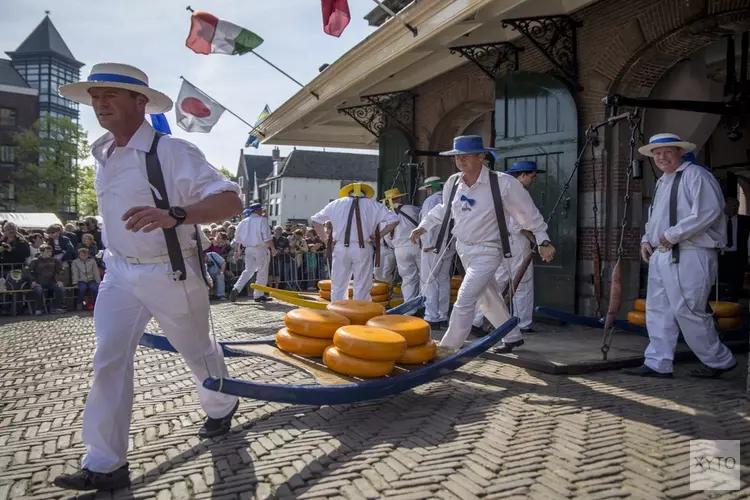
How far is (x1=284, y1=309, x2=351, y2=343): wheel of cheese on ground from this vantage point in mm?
4672

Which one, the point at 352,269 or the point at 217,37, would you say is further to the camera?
the point at 217,37

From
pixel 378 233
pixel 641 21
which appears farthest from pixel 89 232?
pixel 641 21

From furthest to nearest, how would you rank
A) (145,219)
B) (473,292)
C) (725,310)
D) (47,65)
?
1. (47,65)
2. (725,310)
3. (473,292)
4. (145,219)

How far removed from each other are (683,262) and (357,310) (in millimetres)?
3042

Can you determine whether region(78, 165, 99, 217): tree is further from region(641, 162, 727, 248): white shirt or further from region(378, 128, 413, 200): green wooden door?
region(641, 162, 727, 248): white shirt

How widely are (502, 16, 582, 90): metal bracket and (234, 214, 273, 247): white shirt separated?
689 cm

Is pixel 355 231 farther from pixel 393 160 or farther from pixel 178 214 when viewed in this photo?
pixel 393 160

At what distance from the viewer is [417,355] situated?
4637mm

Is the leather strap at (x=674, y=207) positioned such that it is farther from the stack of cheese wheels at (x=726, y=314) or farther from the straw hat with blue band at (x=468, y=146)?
the straw hat with blue band at (x=468, y=146)

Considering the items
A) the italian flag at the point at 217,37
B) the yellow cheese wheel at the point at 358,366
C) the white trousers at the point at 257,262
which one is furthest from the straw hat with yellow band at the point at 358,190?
the italian flag at the point at 217,37

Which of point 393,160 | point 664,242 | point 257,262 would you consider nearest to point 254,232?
point 257,262

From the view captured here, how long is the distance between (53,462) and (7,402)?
1785 millimetres

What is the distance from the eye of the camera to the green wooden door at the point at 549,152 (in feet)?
29.2

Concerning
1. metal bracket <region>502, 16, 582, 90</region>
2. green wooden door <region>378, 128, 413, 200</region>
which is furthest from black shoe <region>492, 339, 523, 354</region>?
green wooden door <region>378, 128, 413, 200</region>
